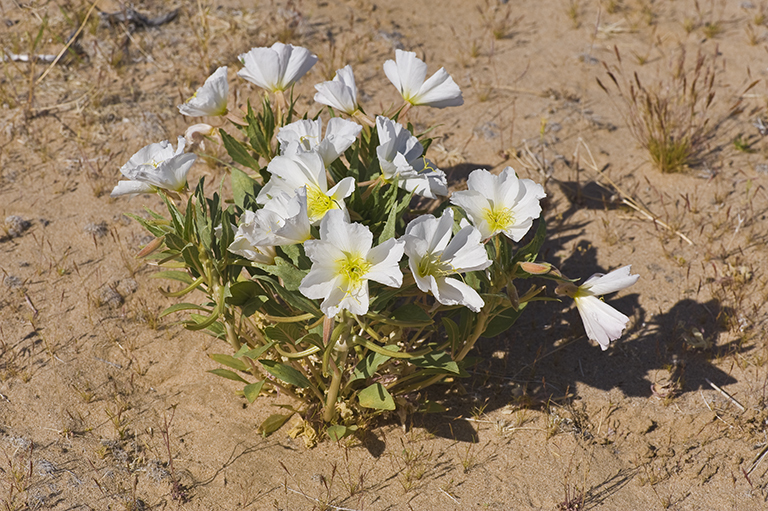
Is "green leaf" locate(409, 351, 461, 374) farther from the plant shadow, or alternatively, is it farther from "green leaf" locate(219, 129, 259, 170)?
"green leaf" locate(219, 129, 259, 170)

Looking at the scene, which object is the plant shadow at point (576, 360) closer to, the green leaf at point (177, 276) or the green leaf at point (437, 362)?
the green leaf at point (437, 362)

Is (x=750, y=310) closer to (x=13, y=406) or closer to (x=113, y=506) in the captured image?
(x=113, y=506)

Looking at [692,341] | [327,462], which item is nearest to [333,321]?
[327,462]

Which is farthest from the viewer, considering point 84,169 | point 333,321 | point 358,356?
point 84,169

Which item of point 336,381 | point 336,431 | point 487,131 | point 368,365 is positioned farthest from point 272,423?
point 487,131

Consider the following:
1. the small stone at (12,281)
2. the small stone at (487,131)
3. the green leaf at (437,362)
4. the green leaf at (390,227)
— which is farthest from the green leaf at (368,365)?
the small stone at (487,131)

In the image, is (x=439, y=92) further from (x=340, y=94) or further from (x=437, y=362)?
(x=437, y=362)

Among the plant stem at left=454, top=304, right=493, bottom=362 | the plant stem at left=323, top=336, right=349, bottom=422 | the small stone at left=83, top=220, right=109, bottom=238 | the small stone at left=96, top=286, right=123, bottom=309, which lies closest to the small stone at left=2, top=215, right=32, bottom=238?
the small stone at left=83, top=220, right=109, bottom=238
